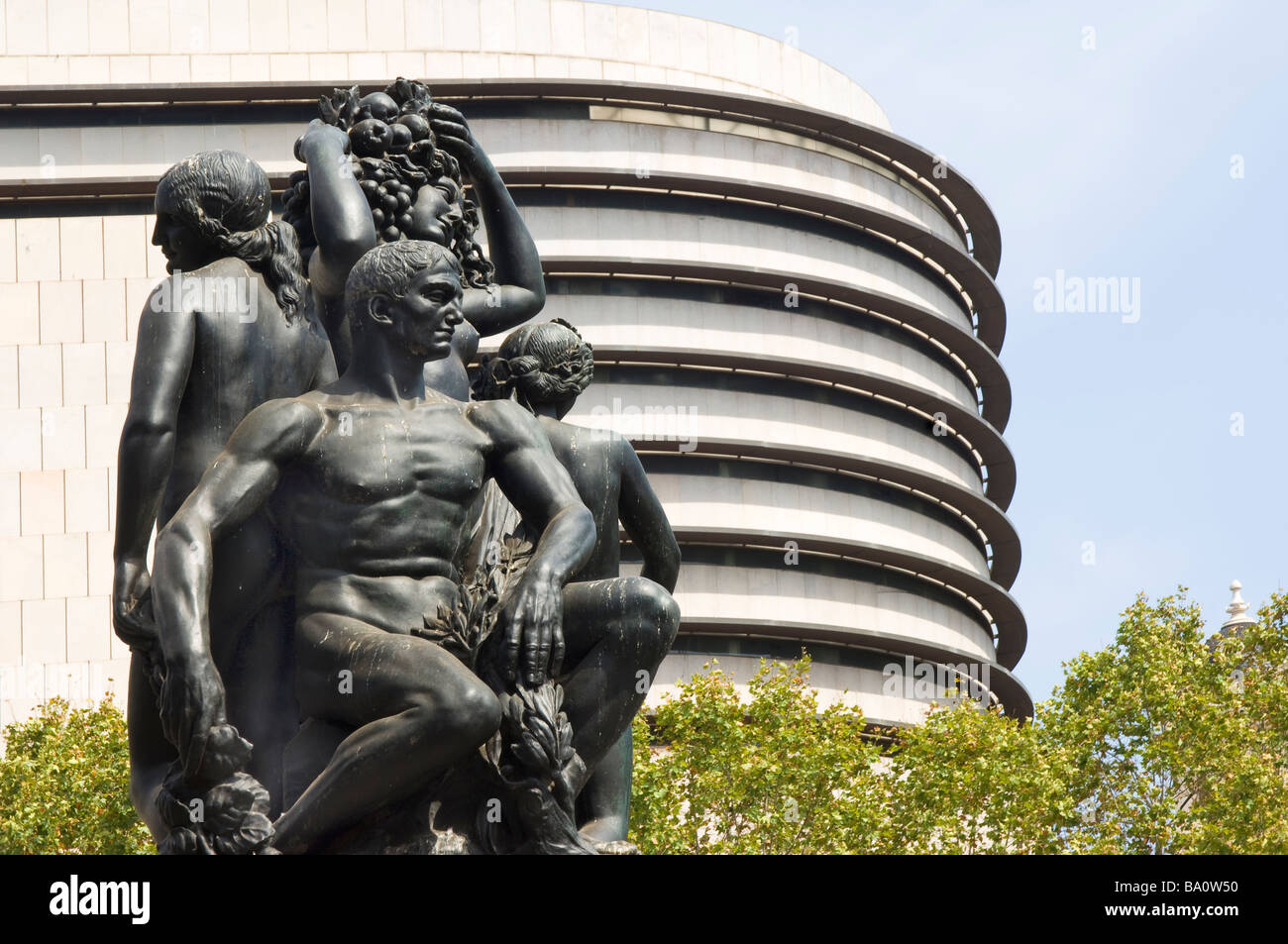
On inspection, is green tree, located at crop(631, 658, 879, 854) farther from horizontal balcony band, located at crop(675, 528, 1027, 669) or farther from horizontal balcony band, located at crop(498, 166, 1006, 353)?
horizontal balcony band, located at crop(498, 166, 1006, 353)

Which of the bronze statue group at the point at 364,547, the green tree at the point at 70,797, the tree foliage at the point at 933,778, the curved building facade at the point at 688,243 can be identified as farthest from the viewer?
the curved building facade at the point at 688,243

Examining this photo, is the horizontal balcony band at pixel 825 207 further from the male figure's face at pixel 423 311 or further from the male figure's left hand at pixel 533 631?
the male figure's left hand at pixel 533 631

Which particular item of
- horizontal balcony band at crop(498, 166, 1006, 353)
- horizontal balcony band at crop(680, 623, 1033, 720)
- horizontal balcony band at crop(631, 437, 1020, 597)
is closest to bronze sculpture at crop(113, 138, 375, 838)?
horizontal balcony band at crop(680, 623, 1033, 720)

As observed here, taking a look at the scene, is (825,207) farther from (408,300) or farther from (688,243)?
(408,300)

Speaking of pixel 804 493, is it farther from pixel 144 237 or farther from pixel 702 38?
pixel 144 237

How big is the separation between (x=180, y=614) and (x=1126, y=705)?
35316 mm

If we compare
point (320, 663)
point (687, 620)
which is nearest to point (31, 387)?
point (687, 620)

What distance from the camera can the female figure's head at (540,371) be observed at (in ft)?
31.2

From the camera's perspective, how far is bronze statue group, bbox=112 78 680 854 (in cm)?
764

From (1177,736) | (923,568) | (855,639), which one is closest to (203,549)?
(1177,736)

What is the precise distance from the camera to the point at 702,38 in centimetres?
6712

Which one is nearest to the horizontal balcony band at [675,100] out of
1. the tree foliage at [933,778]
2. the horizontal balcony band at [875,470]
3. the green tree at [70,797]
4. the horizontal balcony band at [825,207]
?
the horizontal balcony band at [825,207]

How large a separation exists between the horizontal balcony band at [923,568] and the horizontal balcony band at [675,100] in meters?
13.6

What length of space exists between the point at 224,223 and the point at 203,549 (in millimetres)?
1920
